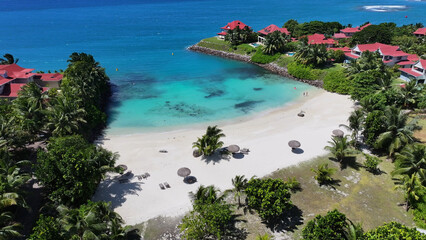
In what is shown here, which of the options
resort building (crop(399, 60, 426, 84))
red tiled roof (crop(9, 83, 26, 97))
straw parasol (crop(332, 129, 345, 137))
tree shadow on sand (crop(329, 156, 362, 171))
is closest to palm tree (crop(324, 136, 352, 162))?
tree shadow on sand (crop(329, 156, 362, 171))

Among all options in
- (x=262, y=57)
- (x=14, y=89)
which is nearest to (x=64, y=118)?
(x=14, y=89)

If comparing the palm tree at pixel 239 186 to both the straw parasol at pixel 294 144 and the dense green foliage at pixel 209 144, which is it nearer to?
the dense green foliage at pixel 209 144

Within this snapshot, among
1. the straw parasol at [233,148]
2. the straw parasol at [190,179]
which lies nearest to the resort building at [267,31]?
the straw parasol at [233,148]

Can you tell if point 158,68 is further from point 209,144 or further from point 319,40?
point 209,144

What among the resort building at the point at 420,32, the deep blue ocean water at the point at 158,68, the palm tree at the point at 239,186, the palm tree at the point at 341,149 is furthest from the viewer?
the resort building at the point at 420,32

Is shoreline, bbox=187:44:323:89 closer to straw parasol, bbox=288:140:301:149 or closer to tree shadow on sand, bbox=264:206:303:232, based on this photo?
straw parasol, bbox=288:140:301:149

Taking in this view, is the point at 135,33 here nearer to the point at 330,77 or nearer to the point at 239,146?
the point at 330,77

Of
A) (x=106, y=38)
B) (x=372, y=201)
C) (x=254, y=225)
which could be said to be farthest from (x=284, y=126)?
(x=106, y=38)
